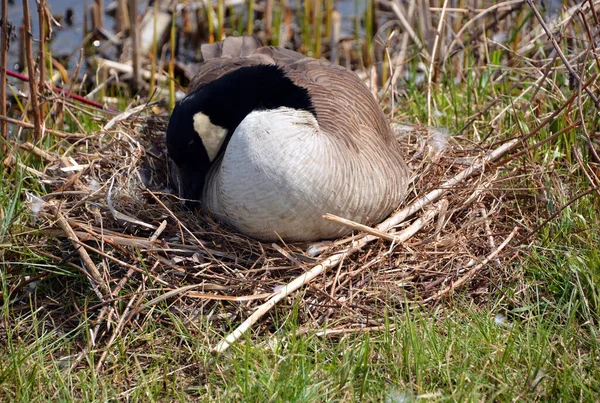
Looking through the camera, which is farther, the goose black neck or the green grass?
the goose black neck

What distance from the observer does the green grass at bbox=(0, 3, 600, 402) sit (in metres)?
2.97

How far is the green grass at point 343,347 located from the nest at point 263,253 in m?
0.09

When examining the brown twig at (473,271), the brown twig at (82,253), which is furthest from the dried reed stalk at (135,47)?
the brown twig at (473,271)

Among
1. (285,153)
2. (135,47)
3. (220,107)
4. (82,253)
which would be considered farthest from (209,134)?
(135,47)

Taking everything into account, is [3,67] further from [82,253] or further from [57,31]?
[57,31]

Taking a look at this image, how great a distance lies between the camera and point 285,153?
3473 mm

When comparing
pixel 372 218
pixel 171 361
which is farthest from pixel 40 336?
pixel 372 218

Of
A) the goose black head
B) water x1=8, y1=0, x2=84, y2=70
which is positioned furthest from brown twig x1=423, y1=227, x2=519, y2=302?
water x1=8, y1=0, x2=84, y2=70

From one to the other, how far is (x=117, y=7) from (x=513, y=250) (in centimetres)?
512

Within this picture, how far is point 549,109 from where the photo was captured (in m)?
4.97

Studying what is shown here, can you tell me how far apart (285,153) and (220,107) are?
0.61m

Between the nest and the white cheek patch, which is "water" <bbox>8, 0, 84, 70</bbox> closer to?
the nest

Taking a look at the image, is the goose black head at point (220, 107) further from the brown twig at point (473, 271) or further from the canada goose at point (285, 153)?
the brown twig at point (473, 271)

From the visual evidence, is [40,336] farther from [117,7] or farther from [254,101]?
[117,7]
